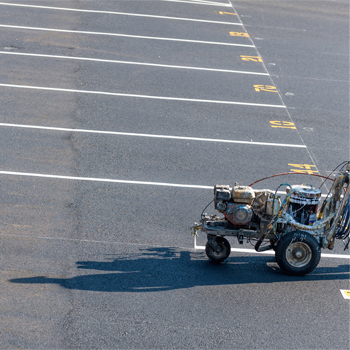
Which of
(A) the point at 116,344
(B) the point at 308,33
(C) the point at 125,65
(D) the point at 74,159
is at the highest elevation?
(B) the point at 308,33

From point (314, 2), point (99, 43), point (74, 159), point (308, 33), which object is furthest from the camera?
point (314, 2)

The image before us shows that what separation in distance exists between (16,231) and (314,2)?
59.8 feet

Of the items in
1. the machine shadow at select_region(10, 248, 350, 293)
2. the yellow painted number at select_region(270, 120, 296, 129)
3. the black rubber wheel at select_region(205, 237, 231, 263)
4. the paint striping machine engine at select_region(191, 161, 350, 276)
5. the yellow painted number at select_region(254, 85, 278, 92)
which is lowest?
the machine shadow at select_region(10, 248, 350, 293)

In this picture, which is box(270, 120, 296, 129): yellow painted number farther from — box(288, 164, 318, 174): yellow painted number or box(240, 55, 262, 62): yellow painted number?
box(240, 55, 262, 62): yellow painted number

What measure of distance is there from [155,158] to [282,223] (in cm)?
378

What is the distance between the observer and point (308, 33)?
1847 cm

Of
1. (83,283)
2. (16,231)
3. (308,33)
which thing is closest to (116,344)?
(83,283)

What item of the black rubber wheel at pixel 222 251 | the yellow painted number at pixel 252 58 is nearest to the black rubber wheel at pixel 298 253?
the black rubber wheel at pixel 222 251

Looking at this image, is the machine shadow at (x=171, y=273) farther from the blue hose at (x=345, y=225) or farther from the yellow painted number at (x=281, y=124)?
the yellow painted number at (x=281, y=124)

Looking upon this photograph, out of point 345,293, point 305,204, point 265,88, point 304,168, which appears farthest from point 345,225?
point 265,88

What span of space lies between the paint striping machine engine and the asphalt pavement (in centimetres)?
32

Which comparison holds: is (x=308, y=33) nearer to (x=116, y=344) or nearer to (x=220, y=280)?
(x=220, y=280)

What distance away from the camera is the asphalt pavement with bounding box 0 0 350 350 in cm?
661

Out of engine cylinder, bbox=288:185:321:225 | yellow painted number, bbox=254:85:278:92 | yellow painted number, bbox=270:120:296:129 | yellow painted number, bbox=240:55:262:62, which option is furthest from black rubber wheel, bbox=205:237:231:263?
yellow painted number, bbox=240:55:262:62
